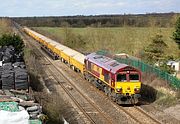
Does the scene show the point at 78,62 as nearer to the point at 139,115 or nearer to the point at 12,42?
the point at 12,42

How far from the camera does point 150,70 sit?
33438mm

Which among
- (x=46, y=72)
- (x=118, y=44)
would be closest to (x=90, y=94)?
(x=46, y=72)

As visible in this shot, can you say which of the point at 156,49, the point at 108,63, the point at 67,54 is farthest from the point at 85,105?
the point at 67,54

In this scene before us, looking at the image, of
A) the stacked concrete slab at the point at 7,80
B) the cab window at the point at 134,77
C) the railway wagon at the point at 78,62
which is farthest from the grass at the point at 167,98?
the railway wagon at the point at 78,62

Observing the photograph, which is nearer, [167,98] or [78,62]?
[167,98]

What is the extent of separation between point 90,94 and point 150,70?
6938 millimetres

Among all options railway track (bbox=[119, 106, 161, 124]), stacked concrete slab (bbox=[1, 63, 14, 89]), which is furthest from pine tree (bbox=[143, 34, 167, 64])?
stacked concrete slab (bbox=[1, 63, 14, 89])

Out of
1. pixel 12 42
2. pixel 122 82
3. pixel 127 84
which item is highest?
pixel 12 42

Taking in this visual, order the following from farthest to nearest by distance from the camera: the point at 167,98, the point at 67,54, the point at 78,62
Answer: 1. the point at 67,54
2. the point at 78,62
3. the point at 167,98

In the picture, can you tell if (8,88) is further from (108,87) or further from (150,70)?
(150,70)

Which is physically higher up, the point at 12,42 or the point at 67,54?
the point at 12,42

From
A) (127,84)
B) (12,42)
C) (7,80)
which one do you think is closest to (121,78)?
(127,84)

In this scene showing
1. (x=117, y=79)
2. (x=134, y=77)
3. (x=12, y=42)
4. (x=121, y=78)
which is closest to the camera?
(x=117, y=79)

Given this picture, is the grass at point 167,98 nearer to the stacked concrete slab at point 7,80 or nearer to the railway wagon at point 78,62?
the stacked concrete slab at point 7,80
